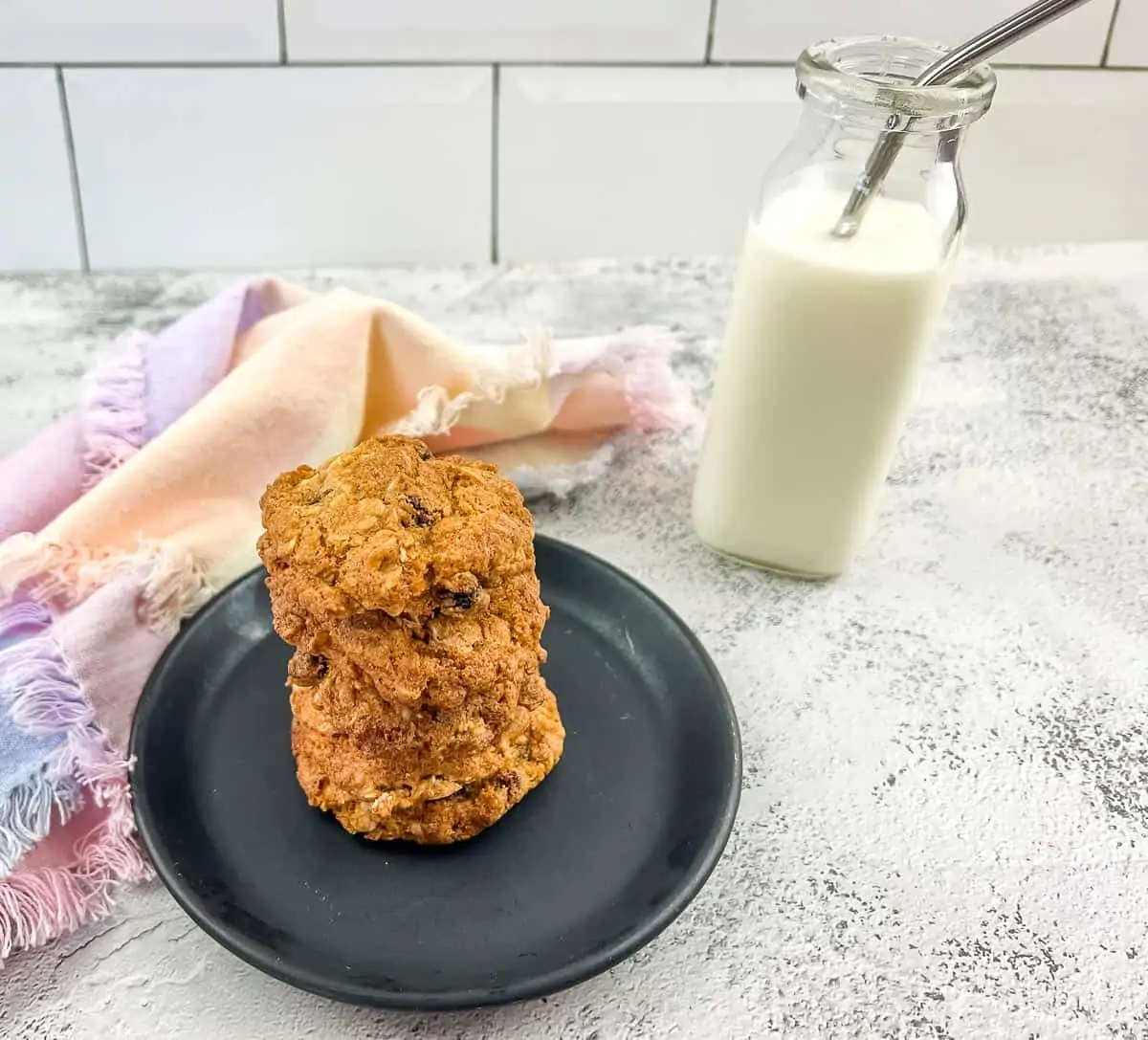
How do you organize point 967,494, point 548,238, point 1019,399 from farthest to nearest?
point 548,238, point 1019,399, point 967,494

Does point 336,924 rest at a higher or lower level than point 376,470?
lower

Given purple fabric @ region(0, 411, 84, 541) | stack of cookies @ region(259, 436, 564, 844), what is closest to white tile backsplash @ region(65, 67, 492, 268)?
purple fabric @ region(0, 411, 84, 541)

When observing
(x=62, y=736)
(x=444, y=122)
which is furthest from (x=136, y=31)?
(x=62, y=736)

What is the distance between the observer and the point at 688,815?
60cm

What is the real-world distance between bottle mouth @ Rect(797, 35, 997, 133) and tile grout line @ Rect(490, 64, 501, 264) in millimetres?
421

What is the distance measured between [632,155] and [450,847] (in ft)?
2.44

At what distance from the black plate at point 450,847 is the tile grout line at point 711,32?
1.95 feet

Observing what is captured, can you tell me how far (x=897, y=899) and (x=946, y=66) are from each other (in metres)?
0.47

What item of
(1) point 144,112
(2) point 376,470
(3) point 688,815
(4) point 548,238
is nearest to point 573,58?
(4) point 548,238

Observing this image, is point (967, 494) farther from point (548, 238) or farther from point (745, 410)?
point (548, 238)

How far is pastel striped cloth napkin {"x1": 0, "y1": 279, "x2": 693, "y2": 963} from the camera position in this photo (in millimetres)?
589

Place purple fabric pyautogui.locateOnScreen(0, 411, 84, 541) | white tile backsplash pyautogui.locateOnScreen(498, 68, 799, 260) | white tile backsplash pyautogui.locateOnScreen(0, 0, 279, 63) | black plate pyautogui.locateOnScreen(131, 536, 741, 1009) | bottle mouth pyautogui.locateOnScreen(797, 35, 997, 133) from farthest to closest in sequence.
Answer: white tile backsplash pyautogui.locateOnScreen(498, 68, 799, 260) < white tile backsplash pyautogui.locateOnScreen(0, 0, 279, 63) < purple fabric pyautogui.locateOnScreen(0, 411, 84, 541) < bottle mouth pyautogui.locateOnScreen(797, 35, 997, 133) < black plate pyautogui.locateOnScreen(131, 536, 741, 1009)

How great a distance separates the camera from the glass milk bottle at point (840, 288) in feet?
2.17

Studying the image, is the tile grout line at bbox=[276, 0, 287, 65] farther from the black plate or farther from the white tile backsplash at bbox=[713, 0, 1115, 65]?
the black plate
